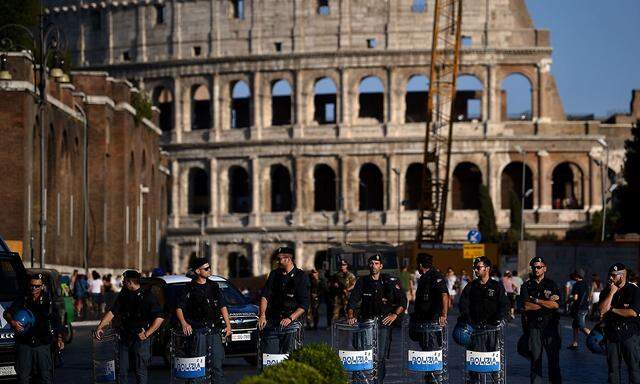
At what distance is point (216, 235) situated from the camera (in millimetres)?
104562

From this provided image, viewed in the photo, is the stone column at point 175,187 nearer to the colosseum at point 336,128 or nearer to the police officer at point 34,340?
the colosseum at point 336,128

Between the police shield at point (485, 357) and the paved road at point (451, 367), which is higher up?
the police shield at point (485, 357)

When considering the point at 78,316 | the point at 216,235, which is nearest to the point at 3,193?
the point at 78,316

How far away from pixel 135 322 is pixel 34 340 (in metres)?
1.13

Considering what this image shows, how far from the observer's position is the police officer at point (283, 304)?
62.6 ft

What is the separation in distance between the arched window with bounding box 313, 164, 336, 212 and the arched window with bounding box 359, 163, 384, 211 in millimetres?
1784

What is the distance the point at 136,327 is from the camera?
1908 cm

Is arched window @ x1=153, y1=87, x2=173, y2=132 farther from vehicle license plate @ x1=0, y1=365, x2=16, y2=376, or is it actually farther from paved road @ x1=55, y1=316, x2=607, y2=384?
vehicle license plate @ x1=0, y1=365, x2=16, y2=376

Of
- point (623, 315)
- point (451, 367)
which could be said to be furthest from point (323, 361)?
point (451, 367)

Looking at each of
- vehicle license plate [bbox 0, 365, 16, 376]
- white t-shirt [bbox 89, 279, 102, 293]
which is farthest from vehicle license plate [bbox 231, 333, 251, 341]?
white t-shirt [bbox 89, 279, 102, 293]

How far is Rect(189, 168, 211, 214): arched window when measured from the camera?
354 feet

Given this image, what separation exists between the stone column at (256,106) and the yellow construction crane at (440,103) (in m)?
10.7

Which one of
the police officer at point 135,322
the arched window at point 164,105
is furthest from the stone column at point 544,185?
the police officer at point 135,322

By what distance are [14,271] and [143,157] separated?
55.0 metres
